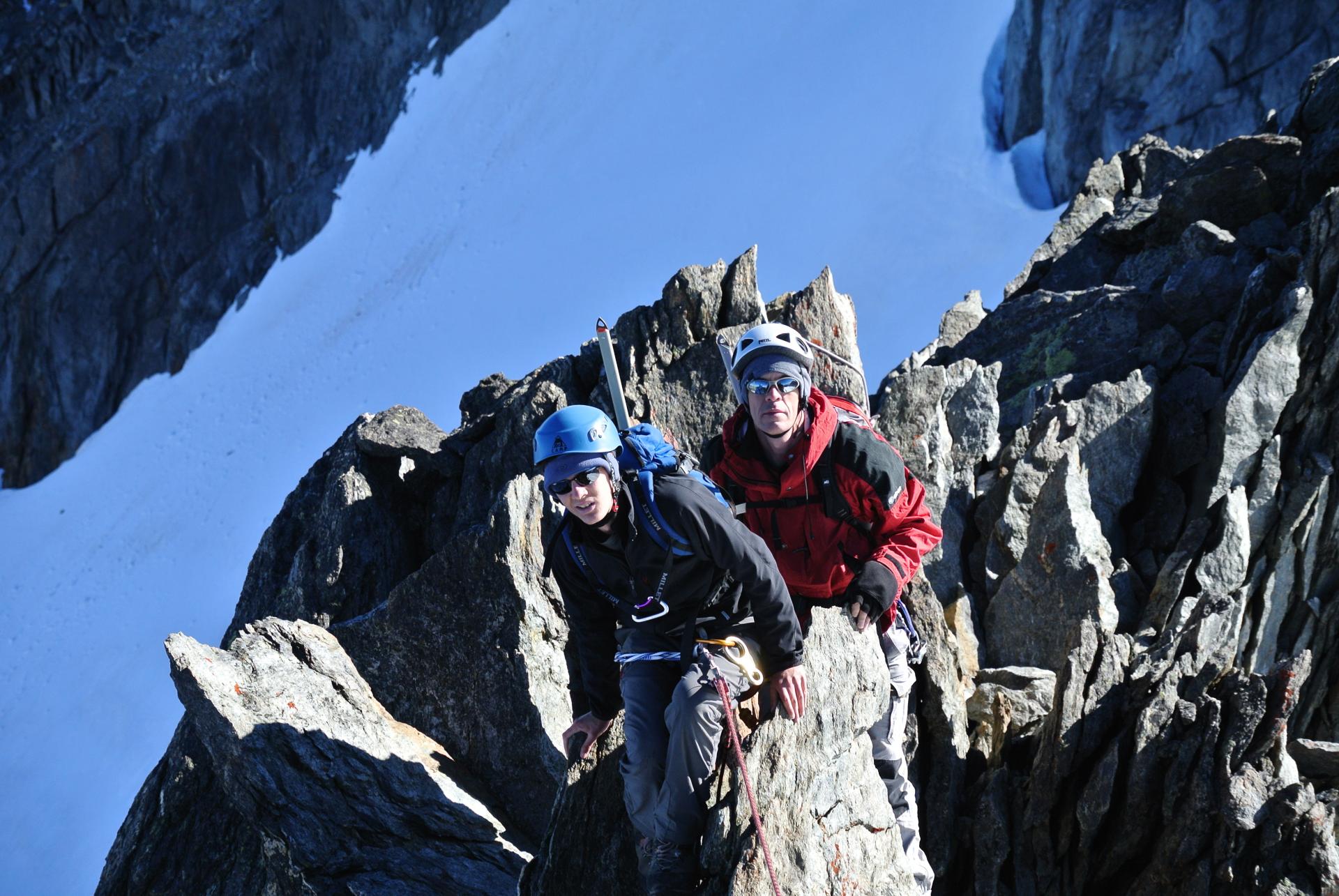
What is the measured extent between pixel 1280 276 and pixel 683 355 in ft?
27.7

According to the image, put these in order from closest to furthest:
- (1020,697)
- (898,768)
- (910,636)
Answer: (898,768)
(910,636)
(1020,697)

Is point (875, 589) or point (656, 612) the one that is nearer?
point (656, 612)

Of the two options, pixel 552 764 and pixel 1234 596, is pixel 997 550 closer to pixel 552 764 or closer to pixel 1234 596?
pixel 1234 596

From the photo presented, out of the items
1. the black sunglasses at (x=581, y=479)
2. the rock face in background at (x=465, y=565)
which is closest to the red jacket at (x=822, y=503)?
the rock face in background at (x=465, y=565)

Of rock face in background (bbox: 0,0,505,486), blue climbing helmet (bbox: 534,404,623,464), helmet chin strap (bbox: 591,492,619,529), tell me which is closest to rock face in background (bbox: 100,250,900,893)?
helmet chin strap (bbox: 591,492,619,529)

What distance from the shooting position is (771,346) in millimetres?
7262

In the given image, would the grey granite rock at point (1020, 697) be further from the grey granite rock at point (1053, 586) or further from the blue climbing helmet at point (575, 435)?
the blue climbing helmet at point (575, 435)

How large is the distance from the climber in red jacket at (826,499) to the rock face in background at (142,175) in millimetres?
50849

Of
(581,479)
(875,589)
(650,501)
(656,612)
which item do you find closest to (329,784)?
(656,612)

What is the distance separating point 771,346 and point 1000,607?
560 cm

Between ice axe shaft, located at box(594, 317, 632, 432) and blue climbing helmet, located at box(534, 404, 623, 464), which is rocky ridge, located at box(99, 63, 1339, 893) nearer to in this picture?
blue climbing helmet, located at box(534, 404, 623, 464)

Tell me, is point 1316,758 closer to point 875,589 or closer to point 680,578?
point 875,589

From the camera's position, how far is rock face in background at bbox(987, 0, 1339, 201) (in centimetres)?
3588

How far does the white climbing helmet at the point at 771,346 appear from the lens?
287 inches
